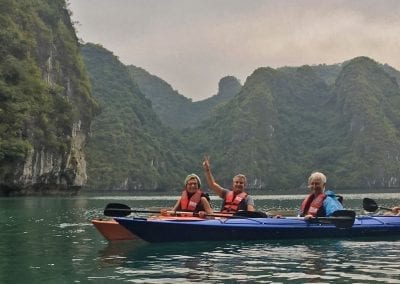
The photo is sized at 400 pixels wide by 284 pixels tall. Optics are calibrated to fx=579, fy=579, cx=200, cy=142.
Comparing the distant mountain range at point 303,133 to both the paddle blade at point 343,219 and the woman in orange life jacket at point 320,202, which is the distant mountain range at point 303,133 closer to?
the woman in orange life jacket at point 320,202

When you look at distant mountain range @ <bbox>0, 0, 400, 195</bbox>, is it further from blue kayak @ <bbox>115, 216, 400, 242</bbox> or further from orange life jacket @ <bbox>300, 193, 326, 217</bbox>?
orange life jacket @ <bbox>300, 193, 326, 217</bbox>

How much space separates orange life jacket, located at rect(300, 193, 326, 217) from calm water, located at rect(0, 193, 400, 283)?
0.69 meters

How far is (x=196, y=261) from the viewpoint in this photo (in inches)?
387

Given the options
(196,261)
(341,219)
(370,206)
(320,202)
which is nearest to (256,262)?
(196,261)

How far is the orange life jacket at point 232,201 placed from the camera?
13.1 m

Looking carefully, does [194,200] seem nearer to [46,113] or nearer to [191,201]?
[191,201]

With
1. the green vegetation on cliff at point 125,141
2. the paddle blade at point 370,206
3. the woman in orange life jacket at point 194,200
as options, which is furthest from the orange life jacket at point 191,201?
the green vegetation on cliff at point 125,141

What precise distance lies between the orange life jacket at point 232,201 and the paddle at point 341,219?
1704 mm

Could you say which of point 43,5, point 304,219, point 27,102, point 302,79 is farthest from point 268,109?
point 304,219

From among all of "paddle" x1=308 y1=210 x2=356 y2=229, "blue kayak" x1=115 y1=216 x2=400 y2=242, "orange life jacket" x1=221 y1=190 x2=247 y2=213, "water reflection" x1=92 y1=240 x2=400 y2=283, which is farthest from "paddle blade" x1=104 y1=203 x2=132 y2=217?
"paddle" x1=308 y1=210 x2=356 y2=229

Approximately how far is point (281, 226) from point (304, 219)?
21.8 inches

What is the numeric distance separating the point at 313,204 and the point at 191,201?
8.99ft

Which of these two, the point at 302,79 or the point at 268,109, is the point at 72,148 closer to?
the point at 268,109

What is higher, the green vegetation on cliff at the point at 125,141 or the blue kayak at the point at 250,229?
the green vegetation on cliff at the point at 125,141
